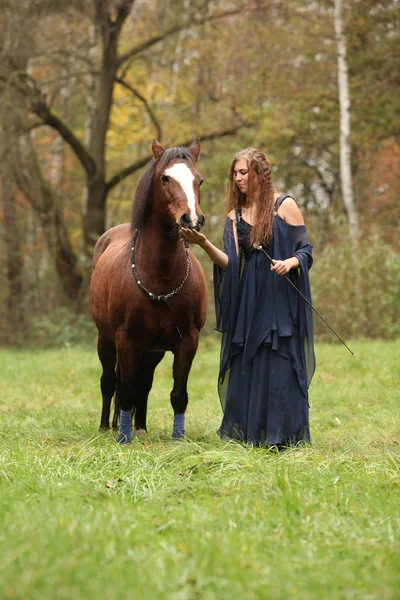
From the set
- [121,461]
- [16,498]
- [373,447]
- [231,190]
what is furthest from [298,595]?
[231,190]

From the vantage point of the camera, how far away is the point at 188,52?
2230 cm

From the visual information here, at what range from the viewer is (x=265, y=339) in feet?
A: 20.0

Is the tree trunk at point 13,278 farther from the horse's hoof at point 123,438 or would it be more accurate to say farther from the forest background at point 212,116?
the horse's hoof at point 123,438

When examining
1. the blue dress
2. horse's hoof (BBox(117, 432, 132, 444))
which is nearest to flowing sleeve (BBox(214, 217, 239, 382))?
the blue dress

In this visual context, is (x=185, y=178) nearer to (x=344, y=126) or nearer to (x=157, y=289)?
(x=157, y=289)

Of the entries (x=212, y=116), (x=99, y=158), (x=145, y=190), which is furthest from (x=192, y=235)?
(x=212, y=116)

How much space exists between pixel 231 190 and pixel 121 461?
7.56 ft

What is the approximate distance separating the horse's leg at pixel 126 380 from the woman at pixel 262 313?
755 mm

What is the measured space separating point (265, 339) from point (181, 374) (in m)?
0.87

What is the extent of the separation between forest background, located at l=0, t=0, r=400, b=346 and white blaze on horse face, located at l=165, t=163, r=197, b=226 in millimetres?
9849

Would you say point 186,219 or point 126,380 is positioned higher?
point 186,219

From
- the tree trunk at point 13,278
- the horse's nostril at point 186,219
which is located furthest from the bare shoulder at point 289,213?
the tree trunk at point 13,278

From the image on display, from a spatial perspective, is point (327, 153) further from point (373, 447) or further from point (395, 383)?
point (373, 447)

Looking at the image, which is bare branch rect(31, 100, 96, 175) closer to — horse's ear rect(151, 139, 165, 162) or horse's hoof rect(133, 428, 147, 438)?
horse's hoof rect(133, 428, 147, 438)
